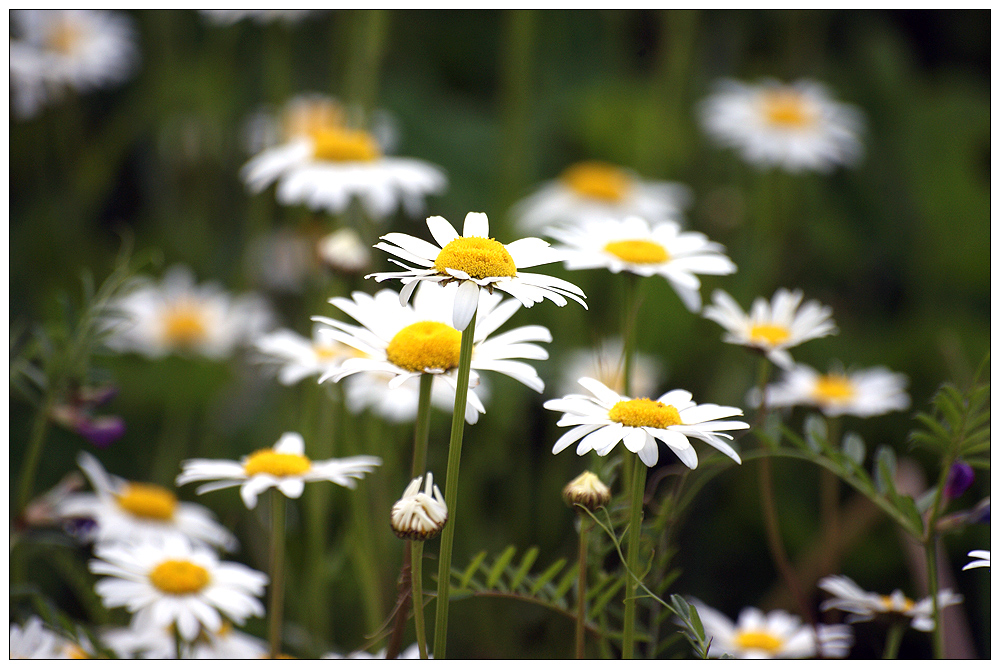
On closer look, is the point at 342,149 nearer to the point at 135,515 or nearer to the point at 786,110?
the point at 135,515

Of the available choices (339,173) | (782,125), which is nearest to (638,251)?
(339,173)

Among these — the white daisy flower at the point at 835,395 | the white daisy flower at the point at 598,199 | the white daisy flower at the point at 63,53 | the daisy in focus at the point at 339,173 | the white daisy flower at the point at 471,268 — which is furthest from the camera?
the white daisy flower at the point at 598,199

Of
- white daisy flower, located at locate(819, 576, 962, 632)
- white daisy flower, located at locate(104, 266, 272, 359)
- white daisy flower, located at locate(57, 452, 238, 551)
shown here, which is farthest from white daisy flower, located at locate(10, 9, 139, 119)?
white daisy flower, located at locate(819, 576, 962, 632)

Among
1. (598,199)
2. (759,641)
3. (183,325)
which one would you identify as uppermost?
(598,199)

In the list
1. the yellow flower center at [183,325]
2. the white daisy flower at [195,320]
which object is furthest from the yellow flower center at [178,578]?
the yellow flower center at [183,325]

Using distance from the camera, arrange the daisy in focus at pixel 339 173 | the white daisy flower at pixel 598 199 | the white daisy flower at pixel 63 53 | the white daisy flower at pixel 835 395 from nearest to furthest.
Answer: the white daisy flower at pixel 835 395 → the daisy in focus at pixel 339 173 → the white daisy flower at pixel 63 53 → the white daisy flower at pixel 598 199

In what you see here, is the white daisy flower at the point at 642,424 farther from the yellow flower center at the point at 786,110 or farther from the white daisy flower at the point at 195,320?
the yellow flower center at the point at 786,110
